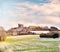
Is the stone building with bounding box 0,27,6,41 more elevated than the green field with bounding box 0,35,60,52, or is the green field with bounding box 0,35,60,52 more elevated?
the stone building with bounding box 0,27,6,41

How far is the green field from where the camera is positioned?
5.12 ft

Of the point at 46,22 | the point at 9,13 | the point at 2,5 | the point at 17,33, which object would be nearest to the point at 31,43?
the point at 17,33

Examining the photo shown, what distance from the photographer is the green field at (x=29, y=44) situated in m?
1.56

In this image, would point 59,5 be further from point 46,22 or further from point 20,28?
point 20,28

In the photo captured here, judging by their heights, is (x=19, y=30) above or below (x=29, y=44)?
above

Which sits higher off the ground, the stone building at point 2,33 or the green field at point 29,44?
the stone building at point 2,33

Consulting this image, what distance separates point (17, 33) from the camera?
1.64 meters

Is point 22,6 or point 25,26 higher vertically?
point 22,6

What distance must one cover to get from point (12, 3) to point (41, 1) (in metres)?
0.33

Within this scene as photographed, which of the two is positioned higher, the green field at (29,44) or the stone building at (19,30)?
the stone building at (19,30)

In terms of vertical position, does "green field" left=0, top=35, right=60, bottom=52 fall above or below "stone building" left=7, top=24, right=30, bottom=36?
below

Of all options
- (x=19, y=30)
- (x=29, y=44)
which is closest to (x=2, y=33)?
(x=19, y=30)

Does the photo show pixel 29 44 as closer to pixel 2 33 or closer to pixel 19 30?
pixel 19 30

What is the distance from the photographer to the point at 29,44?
5.24 feet
